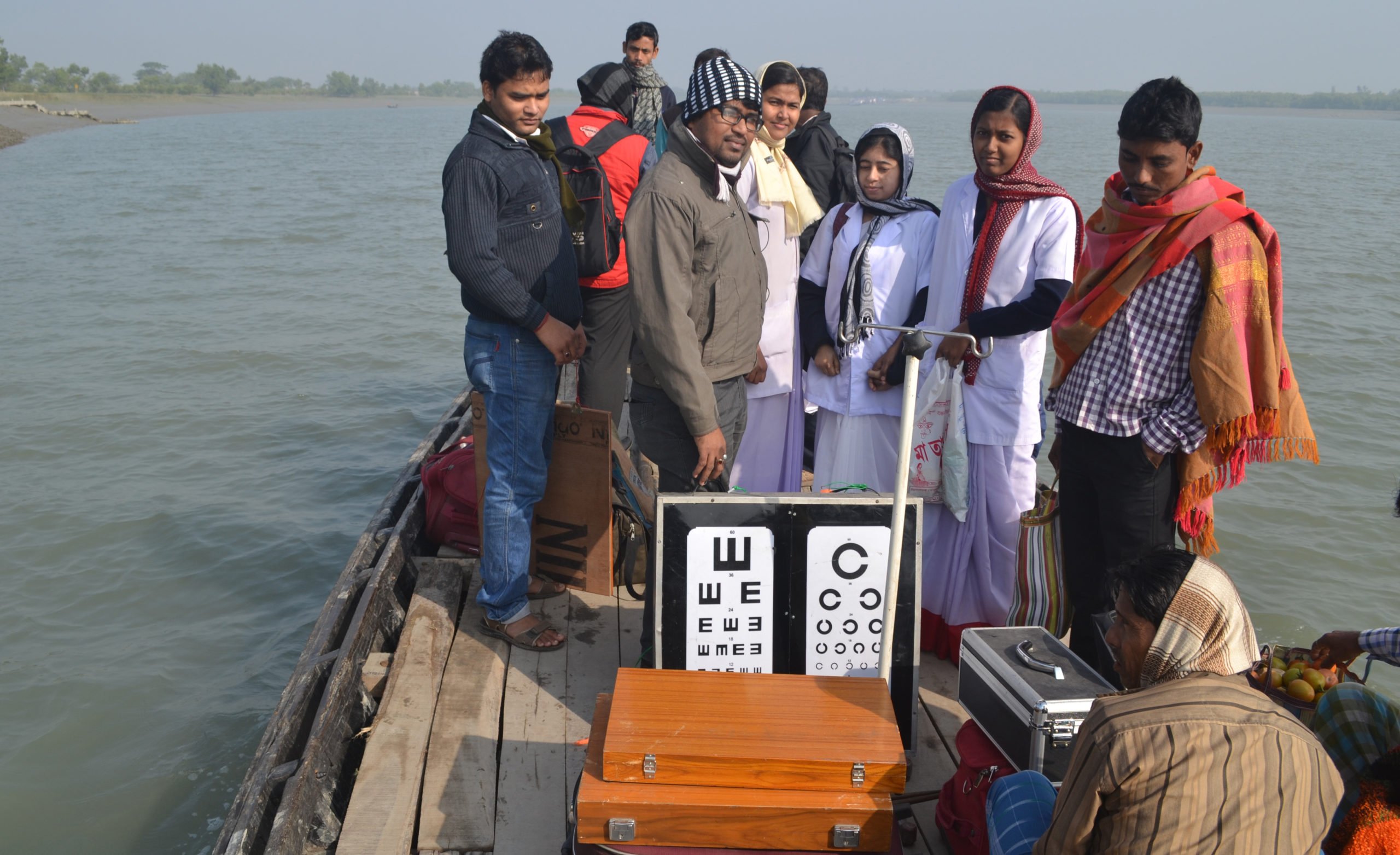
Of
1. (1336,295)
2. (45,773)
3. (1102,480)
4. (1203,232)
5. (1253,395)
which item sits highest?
(1203,232)

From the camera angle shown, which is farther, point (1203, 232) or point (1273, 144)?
point (1273, 144)

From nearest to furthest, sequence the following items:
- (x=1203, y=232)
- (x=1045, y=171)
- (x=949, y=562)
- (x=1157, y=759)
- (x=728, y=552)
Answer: (x=1157, y=759)
(x=1203, y=232)
(x=728, y=552)
(x=949, y=562)
(x=1045, y=171)

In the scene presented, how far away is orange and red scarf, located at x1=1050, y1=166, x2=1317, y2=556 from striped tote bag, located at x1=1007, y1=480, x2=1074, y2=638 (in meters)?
0.43

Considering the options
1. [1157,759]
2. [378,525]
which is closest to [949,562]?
[1157,759]

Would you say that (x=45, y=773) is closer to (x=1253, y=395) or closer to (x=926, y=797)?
(x=926, y=797)

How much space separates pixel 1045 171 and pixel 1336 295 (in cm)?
1673

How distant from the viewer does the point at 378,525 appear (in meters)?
4.91

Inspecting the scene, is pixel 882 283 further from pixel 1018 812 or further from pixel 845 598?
pixel 1018 812

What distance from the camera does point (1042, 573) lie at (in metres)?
3.38

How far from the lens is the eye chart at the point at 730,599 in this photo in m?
3.02

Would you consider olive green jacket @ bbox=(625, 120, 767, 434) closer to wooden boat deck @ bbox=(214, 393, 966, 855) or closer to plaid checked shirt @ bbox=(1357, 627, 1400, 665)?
wooden boat deck @ bbox=(214, 393, 966, 855)

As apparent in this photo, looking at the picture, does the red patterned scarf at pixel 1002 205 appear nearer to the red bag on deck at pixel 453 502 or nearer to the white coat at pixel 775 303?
the white coat at pixel 775 303

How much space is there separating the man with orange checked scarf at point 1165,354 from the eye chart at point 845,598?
2.37ft

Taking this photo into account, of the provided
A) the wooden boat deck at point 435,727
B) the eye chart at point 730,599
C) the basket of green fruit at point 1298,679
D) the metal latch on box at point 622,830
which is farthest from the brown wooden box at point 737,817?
the basket of green fruit at point 1298,679
